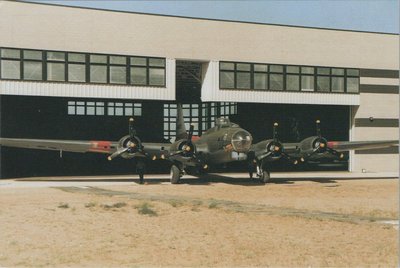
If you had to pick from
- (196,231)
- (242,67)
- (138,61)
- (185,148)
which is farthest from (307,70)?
(196,231)

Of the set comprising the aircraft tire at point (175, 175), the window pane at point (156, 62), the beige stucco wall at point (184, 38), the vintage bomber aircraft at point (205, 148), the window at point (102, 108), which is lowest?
the aircraft tire at point (175, 175)

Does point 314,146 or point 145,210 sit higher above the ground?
point 314,146

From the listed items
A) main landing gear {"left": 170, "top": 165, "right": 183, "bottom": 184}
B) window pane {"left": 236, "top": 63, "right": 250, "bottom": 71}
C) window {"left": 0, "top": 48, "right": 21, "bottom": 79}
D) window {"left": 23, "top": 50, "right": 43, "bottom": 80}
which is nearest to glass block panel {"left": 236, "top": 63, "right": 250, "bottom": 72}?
window pane {"left": 236, "top": 63, "right": 250, "bottom": 71}

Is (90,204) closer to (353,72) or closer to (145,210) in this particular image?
(145,210)

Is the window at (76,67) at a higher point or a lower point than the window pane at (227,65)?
lower

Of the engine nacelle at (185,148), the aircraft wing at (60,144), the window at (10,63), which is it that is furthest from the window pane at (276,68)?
the window at (10,63)

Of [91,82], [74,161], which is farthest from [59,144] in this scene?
[74,161]

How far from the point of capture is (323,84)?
44656 mm

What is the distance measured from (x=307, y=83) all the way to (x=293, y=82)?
1504 millimetres

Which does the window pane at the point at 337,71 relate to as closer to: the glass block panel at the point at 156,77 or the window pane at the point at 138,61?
the glass block panel at the point at 156,77

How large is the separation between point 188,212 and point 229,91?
23.4 meters

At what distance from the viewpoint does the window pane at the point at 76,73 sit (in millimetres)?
36812

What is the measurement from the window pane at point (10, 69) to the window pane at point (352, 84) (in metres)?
30.1

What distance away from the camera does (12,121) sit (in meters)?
48.3
